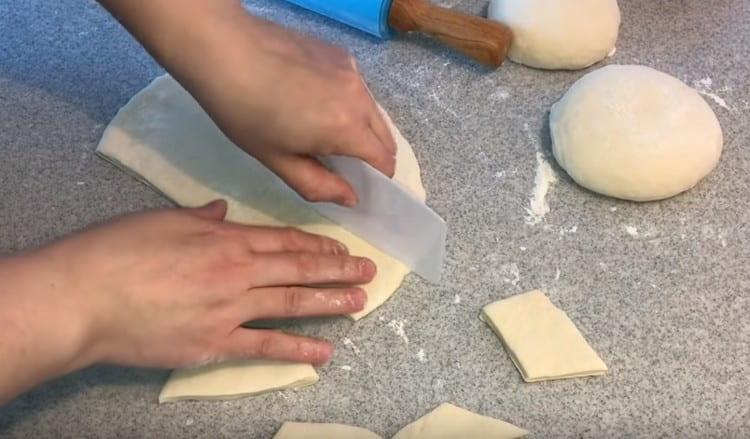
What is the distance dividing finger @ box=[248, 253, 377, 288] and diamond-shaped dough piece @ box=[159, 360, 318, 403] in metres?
0.09

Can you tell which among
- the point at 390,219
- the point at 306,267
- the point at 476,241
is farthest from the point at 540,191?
the point at 306,267

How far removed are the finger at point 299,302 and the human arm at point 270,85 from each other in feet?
0.32

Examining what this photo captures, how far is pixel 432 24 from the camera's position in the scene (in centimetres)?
101

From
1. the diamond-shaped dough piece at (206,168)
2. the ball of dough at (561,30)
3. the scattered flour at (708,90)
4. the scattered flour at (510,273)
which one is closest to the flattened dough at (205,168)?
the diamond-shaped dough piece at (206,168)

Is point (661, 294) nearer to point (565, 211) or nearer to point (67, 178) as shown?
point (565, 211)

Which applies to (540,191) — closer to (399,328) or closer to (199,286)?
(399,328)

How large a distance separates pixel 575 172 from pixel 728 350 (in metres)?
0.25

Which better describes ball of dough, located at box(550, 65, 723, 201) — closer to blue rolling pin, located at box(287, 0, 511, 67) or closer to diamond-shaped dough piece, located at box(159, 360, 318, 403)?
blue rolling pin, located at box(287, 0, 511, 67)

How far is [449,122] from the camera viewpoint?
3.19ft

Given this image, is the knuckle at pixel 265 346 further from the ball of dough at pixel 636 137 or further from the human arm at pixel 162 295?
the ball of dough at pixel 636 137

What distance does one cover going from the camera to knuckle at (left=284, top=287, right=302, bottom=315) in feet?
2.47

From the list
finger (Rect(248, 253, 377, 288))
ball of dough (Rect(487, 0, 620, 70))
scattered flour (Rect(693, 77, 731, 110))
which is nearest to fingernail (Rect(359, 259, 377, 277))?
finger (Rect(248, 253, 377, 288))

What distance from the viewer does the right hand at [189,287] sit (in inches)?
27.1

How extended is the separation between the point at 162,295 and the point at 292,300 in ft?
0.41
